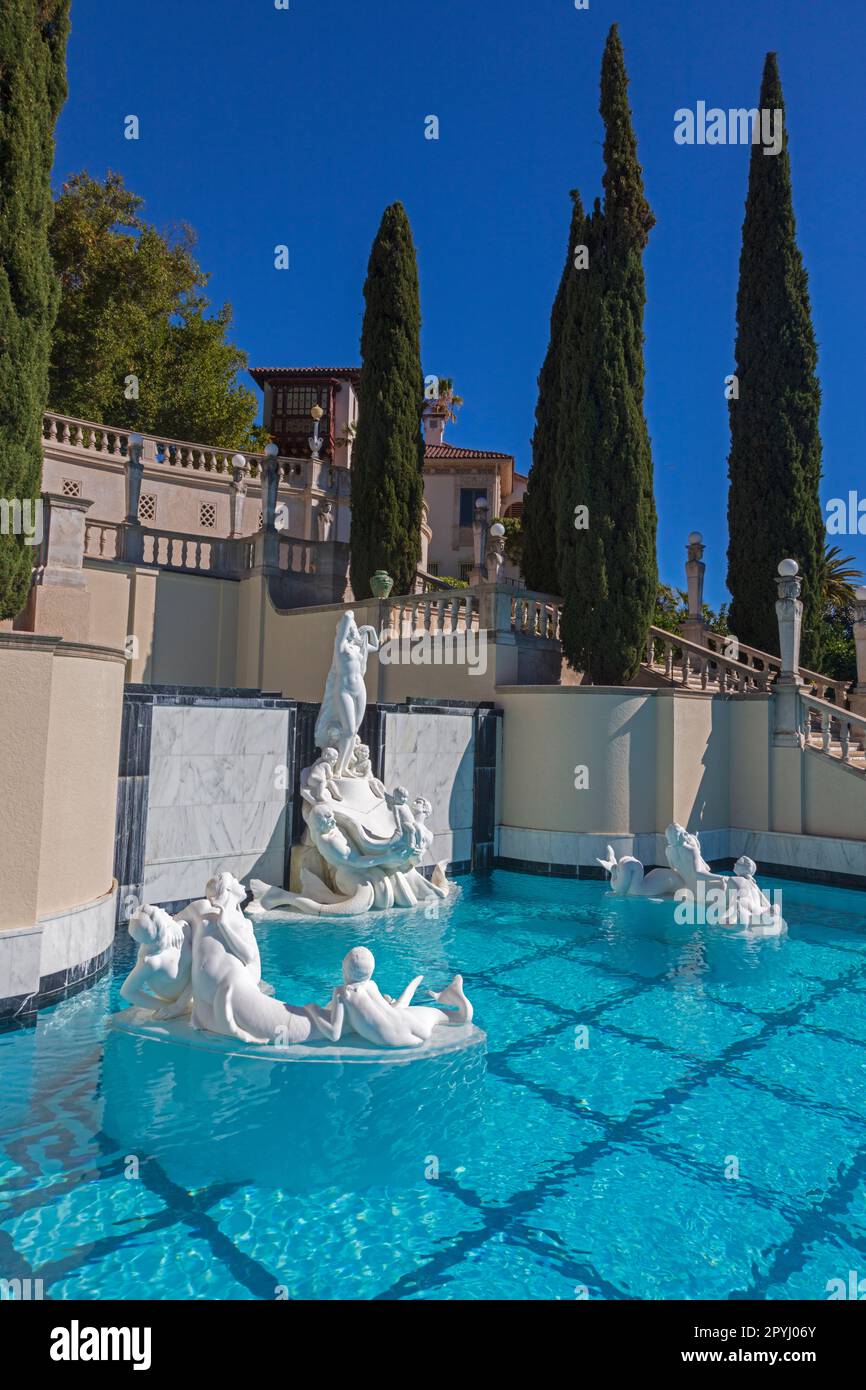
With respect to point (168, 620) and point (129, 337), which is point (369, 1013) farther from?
point (129, 337)

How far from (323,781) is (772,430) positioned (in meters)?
15.4

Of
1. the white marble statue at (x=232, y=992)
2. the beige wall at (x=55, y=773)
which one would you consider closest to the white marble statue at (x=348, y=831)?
the beige wall at (x=55, y=773)

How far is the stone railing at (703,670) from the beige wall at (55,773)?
37.2ft

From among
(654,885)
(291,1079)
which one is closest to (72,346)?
(654,885)

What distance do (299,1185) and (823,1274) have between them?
2593 mm

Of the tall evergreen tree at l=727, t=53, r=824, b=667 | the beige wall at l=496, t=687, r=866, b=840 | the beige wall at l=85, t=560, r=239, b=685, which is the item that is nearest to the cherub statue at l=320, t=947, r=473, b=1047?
the beige wall at l=496, t=687, r=866, b=840

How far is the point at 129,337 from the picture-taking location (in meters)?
27.5

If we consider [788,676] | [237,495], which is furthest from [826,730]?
[237,495]

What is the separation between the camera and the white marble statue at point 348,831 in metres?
11.3

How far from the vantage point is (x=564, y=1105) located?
230 inches

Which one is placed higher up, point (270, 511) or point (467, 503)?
point (467, 503)

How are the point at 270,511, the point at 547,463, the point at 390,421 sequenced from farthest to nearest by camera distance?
the point at 547,463
the point at 390,421
the point at 270,511

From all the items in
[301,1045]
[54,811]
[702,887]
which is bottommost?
[301,1045]
